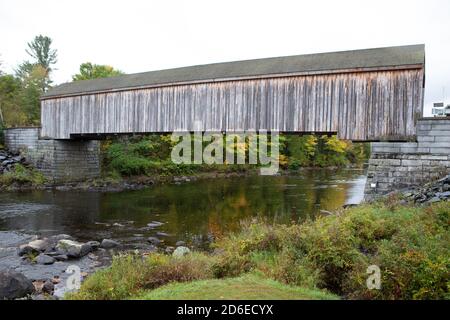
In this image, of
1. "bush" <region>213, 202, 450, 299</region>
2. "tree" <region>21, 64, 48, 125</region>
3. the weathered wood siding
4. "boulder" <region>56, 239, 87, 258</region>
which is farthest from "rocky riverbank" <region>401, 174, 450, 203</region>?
"tree" <region>21, 64, 48, 125</region>

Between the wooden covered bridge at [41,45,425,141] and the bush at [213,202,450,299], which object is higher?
the wooden covered bridge at [41,45,425,141]

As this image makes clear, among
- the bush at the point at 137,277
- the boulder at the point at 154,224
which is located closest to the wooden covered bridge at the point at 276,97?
the boulder at the point at 154,224

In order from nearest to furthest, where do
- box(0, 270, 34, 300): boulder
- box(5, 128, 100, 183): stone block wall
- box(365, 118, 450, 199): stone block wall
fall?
box(0, 270, 34, 300): boulder < box(365, 118, 450, 199): stone block wall < box(5, 128, 100, 183): stone block wall

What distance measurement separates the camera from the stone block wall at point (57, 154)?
2125cm

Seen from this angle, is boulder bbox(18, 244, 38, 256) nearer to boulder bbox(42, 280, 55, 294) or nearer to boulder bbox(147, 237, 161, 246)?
boulder bbox(42, 280, 55, 294)

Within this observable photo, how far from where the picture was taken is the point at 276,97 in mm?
14250

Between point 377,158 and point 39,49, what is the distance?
46.0 metres

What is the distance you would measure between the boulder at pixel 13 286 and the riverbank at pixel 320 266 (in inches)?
48.8

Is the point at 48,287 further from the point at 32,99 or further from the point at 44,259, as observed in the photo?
the point at 32,99

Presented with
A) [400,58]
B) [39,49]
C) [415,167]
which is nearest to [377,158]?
[415,167]

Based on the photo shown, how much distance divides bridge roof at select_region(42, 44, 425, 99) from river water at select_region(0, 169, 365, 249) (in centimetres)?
514

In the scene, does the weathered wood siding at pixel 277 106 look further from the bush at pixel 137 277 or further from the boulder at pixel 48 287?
the boulder at pixel 48 287

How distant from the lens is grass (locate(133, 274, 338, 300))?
4.35 m
